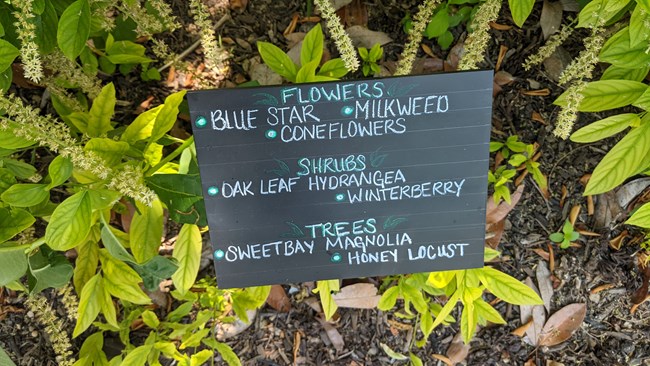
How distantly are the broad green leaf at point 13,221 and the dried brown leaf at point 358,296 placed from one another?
41.7 inches

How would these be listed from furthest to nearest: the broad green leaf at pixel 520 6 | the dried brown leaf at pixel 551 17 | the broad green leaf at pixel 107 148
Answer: the dried brown leaf at pixel 551 17 → the broad green leaf at pixel 520 6 → the broad green leaf at pixel 107 148

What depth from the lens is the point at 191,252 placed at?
1.55m

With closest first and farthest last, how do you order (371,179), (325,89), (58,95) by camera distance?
1. (325,89)
2. (371,179)
3. (58,95)

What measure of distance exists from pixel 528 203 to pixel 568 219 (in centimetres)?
16

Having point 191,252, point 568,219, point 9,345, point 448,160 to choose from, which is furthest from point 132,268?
point 568,219

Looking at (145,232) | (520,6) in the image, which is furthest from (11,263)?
(520,6)

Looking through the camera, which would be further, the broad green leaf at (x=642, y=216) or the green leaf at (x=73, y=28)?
the broad green leaf at (x=642, y=216)

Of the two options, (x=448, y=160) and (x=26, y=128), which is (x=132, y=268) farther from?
(x=448, y=160)

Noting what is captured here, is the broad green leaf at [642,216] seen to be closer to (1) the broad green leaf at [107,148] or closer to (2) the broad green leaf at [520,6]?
A: (2) the broad green leaf at [520,6]

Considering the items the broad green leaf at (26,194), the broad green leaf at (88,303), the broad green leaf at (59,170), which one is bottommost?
the broad green leaf at (88,303)

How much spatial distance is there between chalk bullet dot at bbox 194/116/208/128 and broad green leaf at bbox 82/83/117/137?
1.29 ft

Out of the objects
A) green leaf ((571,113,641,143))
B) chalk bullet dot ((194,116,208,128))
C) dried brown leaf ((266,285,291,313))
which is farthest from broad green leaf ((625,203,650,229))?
dried brown leaf ((266,285,291,313))

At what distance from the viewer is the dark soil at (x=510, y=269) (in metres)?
1.92

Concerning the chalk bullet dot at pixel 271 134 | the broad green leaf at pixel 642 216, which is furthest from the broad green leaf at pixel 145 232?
the broad green leaf at pixel 642 216
